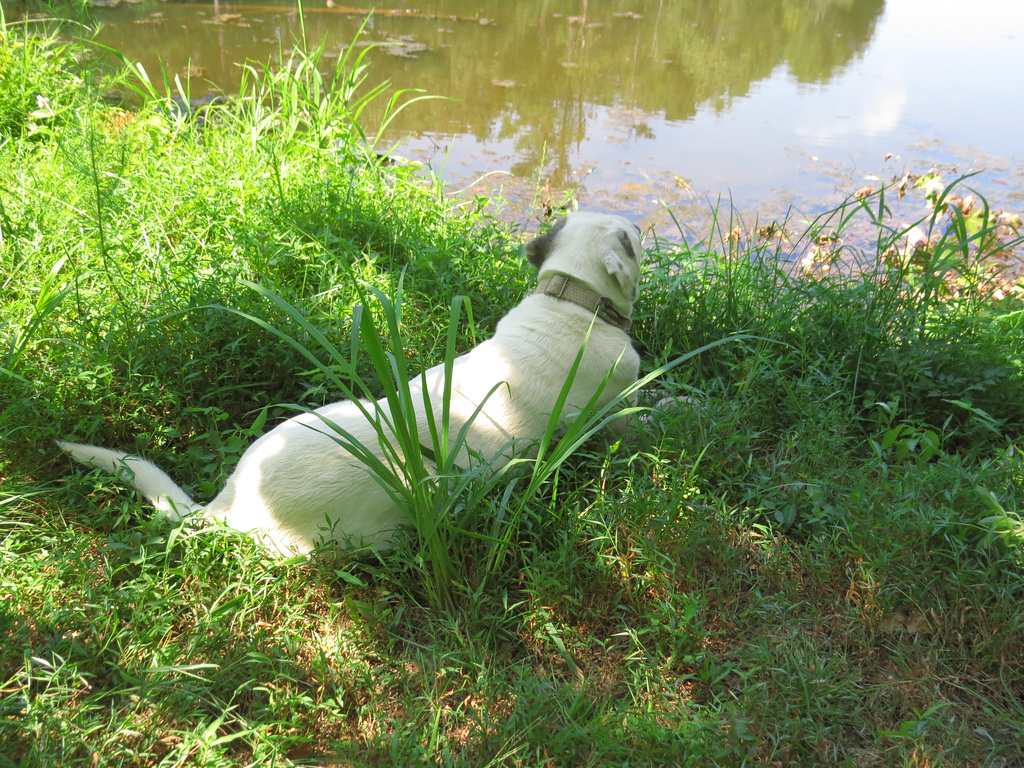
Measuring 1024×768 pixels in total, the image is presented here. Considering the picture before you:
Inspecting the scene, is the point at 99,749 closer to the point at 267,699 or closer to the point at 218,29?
the point at 267,699

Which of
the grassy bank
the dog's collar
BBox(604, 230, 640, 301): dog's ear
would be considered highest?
BBox(604, 230, 640, 301): dog's ear

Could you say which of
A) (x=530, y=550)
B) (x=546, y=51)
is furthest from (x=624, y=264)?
(x=546, y=51)

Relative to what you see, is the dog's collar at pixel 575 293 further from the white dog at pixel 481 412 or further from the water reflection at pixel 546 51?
the water reflection at pixel 546 51

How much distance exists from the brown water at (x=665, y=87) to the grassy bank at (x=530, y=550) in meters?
1.56

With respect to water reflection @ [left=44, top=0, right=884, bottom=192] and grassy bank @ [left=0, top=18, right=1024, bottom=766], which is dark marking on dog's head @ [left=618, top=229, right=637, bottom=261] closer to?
grassy bank @ [left=0, top=18, right=1024, bottom=766]

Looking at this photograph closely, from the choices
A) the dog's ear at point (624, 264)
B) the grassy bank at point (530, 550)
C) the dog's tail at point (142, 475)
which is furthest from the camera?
the dog's ear at point (624, 264)

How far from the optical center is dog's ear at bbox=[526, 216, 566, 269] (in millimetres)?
2814

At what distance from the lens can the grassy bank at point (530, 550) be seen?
177cm

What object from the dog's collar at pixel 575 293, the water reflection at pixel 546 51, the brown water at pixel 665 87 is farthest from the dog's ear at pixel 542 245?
the water reflection at pixel 546 51

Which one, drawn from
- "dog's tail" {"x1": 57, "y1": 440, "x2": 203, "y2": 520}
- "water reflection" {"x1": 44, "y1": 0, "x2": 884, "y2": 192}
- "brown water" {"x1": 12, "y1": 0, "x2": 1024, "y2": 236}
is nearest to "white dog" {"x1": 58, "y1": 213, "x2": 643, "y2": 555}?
"dog's tail" {"x1": 57, "y1": 440, "x2": 203, "y2": 520}

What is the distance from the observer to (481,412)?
7.55 ft

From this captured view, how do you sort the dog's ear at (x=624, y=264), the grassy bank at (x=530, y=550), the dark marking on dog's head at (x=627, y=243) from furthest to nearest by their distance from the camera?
the dark marking on dog's head at (x=627, y=243) < the dog's ear at (x=624, y=264) < the grassy bank at (x=530, y=550)

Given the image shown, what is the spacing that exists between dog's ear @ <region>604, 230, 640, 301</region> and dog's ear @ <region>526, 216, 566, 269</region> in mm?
264

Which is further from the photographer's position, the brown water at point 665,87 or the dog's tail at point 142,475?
the brown water at point 665,87
